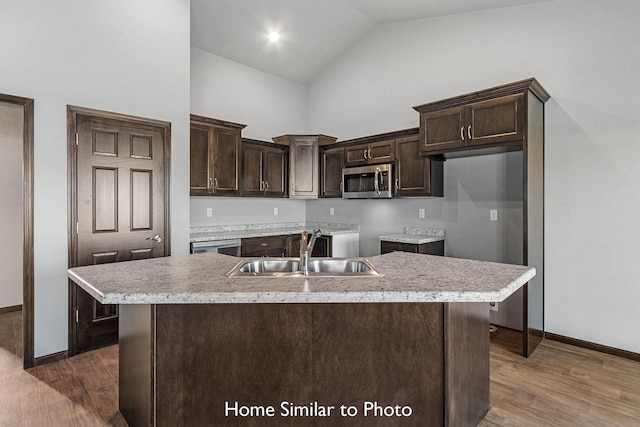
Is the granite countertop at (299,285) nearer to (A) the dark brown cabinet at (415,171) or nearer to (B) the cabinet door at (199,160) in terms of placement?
(A) the dark brown cabinet at (415,171)

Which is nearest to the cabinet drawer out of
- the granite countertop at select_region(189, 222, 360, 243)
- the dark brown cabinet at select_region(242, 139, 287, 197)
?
the granite countertop at select_region(189, 222, 360, 243)

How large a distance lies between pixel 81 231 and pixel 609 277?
453cm

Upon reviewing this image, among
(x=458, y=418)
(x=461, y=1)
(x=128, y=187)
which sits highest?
(x=461, y=1)

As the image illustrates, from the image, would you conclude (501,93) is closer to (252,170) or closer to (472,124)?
(472,124)

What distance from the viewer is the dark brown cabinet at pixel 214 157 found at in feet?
13.7

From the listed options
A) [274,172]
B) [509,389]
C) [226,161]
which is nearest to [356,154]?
[274,172]

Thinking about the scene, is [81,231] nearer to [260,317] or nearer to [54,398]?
[54,398]

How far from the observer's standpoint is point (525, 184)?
310 cm

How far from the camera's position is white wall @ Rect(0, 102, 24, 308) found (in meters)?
4.13

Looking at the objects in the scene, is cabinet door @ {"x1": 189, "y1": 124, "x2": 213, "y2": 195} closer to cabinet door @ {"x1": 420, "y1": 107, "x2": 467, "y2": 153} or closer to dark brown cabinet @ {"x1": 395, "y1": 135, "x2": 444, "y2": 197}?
dark brown cabinet @ {"x1": 395, "y1": 135, "x2": 444, "y2": 197}

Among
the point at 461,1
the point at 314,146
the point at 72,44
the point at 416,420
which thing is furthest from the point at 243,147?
the point at 416,420

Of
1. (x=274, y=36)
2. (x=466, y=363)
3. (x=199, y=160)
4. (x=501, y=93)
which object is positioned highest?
(x=274, y=36)

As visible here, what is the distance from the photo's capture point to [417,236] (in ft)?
14.5

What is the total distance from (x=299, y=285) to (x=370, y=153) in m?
3.35
